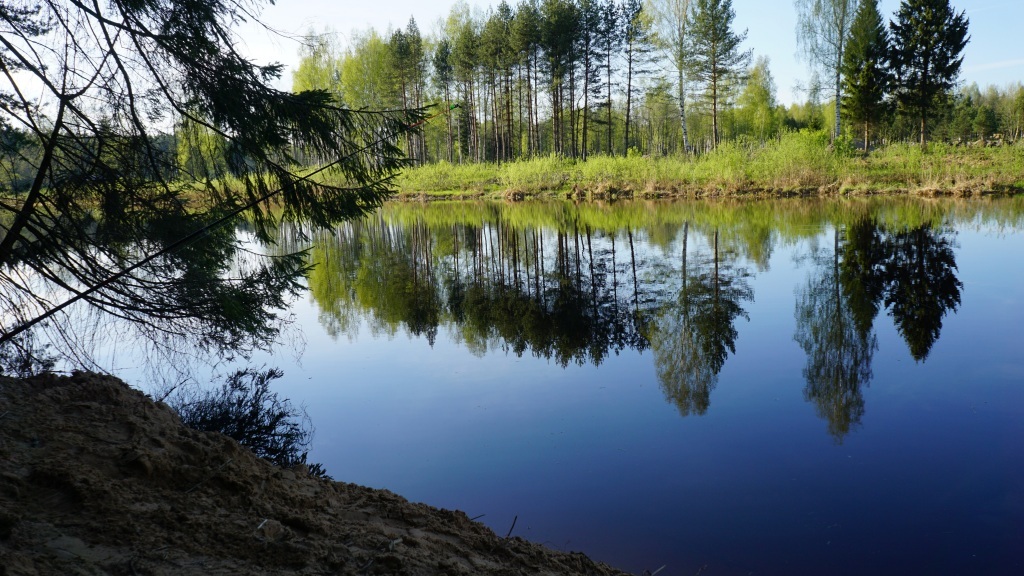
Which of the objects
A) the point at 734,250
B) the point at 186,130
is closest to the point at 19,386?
the point at 186,130

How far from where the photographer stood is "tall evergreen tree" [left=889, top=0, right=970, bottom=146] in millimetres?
32250

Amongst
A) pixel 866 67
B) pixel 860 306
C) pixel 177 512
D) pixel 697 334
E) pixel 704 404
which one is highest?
pixel 866 67

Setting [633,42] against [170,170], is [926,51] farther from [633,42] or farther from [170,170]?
[170,170]

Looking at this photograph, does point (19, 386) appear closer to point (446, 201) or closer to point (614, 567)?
point (614, 567)

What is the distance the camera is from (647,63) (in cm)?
3991

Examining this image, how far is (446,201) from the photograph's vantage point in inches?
1531

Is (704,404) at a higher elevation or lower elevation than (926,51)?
lower

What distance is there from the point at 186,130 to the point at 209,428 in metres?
2.46

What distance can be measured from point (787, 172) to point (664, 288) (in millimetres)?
20161

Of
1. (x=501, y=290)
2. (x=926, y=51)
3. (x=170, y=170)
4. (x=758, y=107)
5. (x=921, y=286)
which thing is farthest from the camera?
(x=758, y=107)

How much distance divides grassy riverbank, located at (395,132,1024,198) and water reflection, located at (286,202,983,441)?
6.01 meters

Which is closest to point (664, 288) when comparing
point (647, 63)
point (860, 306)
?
point (860, 306)

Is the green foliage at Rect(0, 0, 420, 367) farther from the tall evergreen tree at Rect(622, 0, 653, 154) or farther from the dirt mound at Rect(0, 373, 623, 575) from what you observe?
the tall evergreen tree at Rect(622, 0, 653, 154)

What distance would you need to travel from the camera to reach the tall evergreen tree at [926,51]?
106 ft
